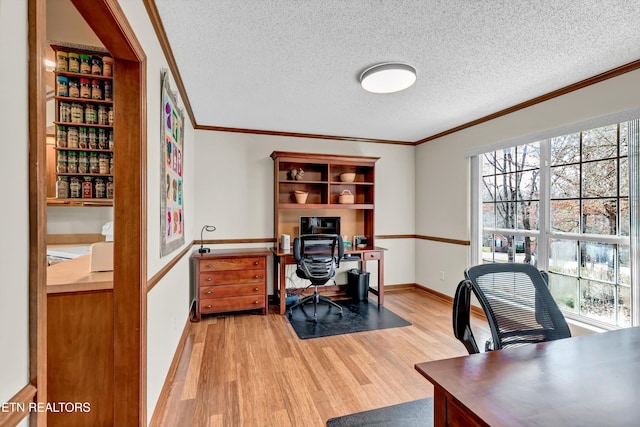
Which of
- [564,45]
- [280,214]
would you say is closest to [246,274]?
[280,214]

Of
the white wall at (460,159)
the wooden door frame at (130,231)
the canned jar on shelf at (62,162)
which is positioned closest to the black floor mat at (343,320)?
the white wall at (460,159)

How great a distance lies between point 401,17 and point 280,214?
9.61ft

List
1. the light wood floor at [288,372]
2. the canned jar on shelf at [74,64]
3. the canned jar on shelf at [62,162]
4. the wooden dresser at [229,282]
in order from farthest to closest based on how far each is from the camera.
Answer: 1. the wooden dresser at [229,282]
2. the canned jar on shelf at [62,162]
3. the canned jar on shelf at [74,64]
4. the light wood floor at [288,372]

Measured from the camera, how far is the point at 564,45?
2.02 metres

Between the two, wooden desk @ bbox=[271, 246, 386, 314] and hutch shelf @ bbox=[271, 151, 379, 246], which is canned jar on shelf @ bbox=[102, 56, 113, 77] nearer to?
hutch shelf @ bbox=[271, 151, 379, 246]

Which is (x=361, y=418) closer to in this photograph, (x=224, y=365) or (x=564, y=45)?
(x=224, y=365)

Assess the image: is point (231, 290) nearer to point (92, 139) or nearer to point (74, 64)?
point (92, 139)

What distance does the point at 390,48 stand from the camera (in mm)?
2070

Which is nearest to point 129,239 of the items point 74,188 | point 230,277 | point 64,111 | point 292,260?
point 74,188

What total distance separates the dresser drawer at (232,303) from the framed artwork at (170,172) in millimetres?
1110

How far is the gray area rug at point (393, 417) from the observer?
1.75m

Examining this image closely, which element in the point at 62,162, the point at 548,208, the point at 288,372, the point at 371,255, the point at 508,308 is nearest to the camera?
the point at 508,308

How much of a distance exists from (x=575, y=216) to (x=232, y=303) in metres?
3.68

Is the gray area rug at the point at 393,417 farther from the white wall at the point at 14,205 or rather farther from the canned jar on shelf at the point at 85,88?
the canned jar on shelf at the point at 85,88
